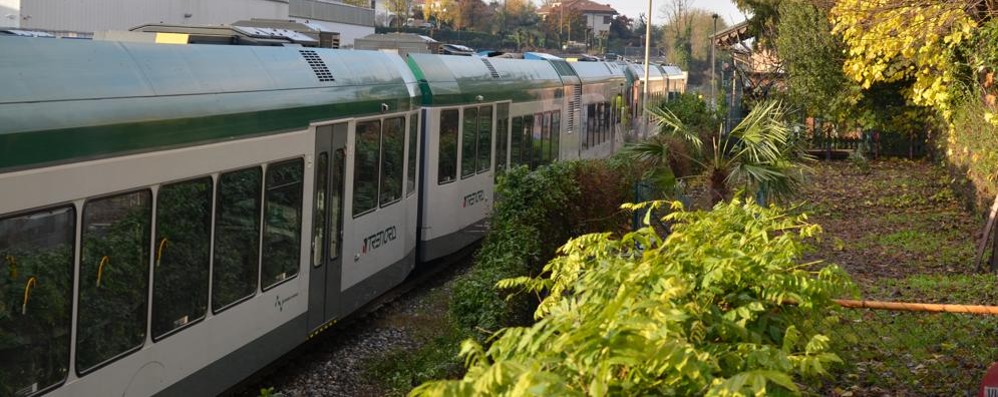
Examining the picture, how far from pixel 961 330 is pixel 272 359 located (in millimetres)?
5903

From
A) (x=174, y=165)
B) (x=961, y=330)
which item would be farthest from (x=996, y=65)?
(x=174, y=165)

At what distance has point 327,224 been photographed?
1117 centimetres

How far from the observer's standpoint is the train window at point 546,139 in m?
21.2

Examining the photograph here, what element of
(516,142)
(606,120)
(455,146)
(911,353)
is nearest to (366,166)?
(455,146)

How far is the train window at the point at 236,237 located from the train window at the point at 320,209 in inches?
50.8

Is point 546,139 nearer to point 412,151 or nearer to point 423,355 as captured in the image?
point 412,151

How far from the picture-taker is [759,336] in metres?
5.00

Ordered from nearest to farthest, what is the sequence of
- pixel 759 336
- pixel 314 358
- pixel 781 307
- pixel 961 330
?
pixel 759 336 → pixel 781 307 → pixel 961 330 → pixel 314 358

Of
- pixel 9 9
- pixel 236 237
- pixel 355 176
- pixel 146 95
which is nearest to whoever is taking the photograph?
pixel 146 95

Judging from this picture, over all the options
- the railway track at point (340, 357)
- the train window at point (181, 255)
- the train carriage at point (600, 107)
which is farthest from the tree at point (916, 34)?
the train window at point (181, 255)

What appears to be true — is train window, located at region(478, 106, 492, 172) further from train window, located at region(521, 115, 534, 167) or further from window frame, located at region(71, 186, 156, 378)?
window frame, located at region(71, 186, 156, 378)

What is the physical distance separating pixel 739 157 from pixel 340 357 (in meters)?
5.67

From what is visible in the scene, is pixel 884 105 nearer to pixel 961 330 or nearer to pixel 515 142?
pixel 515 142

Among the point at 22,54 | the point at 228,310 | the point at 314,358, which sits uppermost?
the point at 22,54
